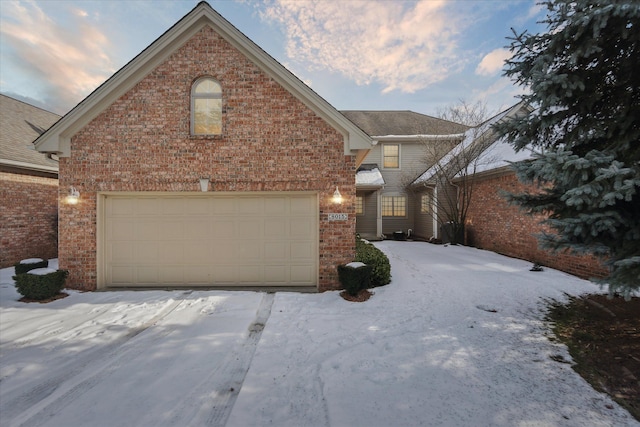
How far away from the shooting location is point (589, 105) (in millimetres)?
4191

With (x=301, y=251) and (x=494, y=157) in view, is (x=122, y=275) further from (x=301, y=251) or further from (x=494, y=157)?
(x=494, y=157)

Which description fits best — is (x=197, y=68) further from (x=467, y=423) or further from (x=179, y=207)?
(x=467, y=423)

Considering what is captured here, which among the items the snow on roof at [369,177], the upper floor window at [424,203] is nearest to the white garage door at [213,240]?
the snow on roof at [369,177]

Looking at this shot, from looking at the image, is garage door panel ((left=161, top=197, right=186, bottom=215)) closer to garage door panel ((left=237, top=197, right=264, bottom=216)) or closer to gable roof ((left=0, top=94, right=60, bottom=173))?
garage door panel ((left=237, top=197, right=264, bottom=216))

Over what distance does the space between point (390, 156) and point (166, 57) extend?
1381 centimetres

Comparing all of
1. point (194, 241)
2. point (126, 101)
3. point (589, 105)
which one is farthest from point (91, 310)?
point (589, 105)

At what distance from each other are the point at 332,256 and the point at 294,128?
3456 millimetres

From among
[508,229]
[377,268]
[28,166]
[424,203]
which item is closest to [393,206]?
[424,203]

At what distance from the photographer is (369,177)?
15828 millimetres

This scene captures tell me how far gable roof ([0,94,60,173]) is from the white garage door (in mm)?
4049

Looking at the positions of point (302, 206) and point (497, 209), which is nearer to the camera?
point (302, 206)

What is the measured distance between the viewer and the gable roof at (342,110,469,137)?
54.9ft

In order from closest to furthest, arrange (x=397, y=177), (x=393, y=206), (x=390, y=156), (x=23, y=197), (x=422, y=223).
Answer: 1. (x=23, y=197)
2. (x=422, y=223)
3. (x=393, y=206)
4. (x=397, y=177)
5. (x=390, y=156)

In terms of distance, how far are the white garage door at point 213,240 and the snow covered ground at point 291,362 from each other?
0.79 meters
